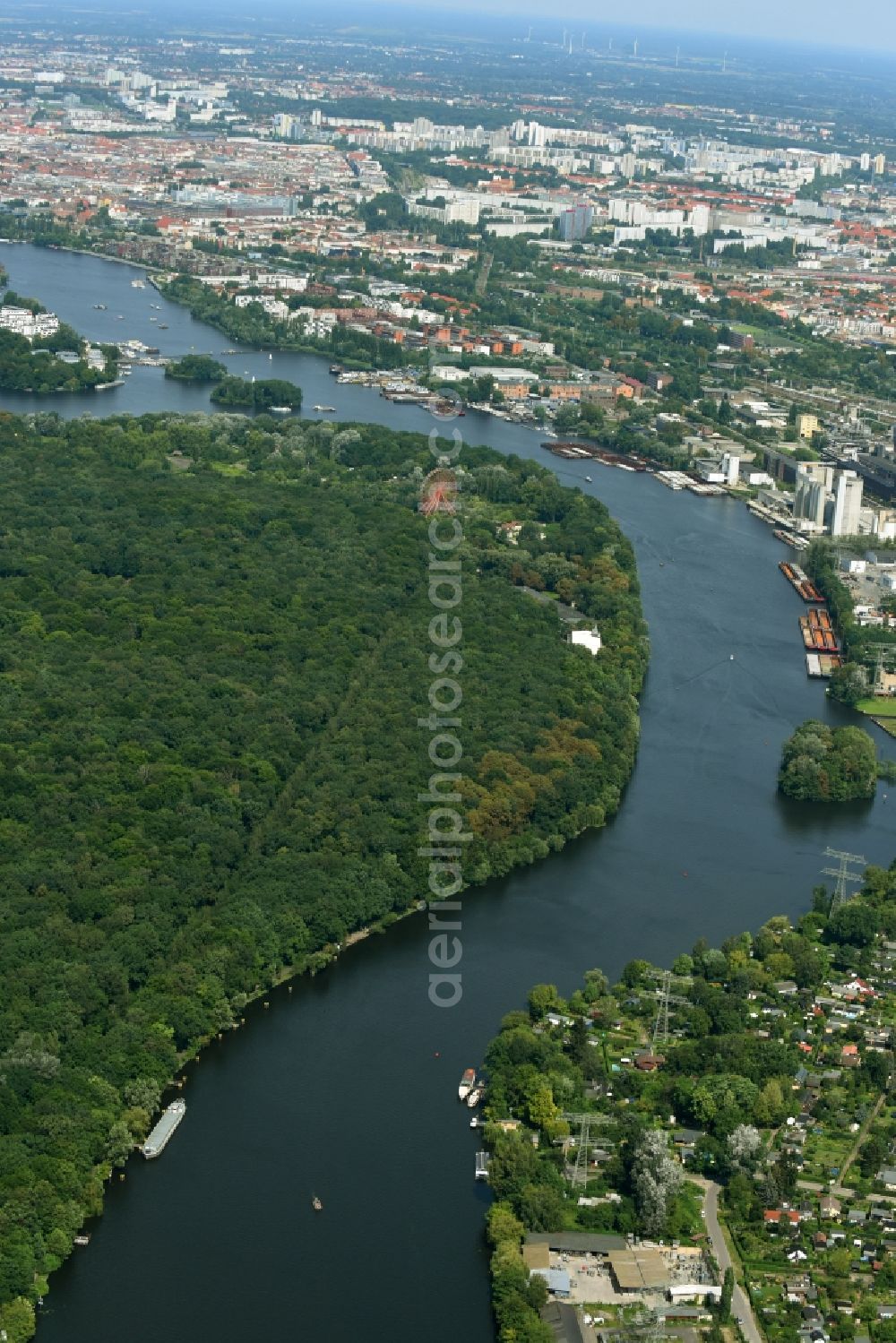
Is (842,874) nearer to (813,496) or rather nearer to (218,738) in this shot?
(218,738)

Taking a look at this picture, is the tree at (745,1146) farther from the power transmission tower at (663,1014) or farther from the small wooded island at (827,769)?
the small wooded island at (827,769)

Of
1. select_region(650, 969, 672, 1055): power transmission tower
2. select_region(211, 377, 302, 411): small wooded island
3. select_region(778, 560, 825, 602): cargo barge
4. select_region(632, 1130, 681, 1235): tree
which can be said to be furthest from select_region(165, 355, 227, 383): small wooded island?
select_region(632, 1130, 681, 1235): tree

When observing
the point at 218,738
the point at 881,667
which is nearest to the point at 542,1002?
the point at 218,738

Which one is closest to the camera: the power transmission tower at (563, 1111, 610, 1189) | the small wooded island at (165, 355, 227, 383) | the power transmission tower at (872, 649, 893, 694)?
the power transmission tower at (563, 1111, 610, 1189)

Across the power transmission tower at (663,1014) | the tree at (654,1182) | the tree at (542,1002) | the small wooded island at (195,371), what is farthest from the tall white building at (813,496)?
the tree at (654,1182)

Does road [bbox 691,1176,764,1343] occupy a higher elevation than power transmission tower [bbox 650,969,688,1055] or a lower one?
lower

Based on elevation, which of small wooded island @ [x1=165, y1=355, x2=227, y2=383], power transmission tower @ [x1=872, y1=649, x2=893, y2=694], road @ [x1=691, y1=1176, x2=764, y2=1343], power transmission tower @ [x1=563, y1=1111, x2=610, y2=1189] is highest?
power transmission tower @ [x1=563, y1=1111, x2=610, y2=1189]

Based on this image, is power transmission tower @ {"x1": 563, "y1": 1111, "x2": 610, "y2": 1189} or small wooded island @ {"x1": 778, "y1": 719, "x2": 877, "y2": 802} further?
small wooded island @ {"x1": 778, "y1": 719, "x2": 877, "y2": 802}

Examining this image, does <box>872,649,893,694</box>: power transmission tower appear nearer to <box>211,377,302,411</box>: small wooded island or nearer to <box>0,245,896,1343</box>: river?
<box>0,245,896,1343</box>: river
